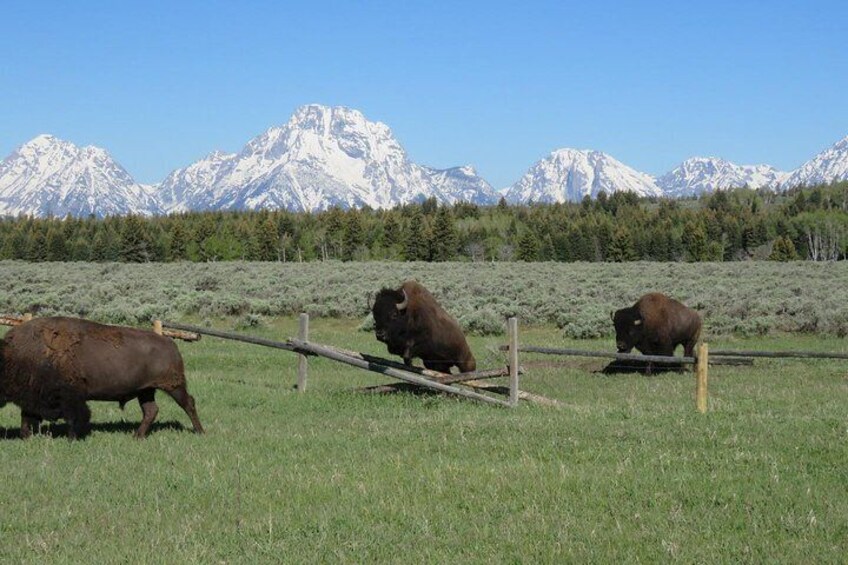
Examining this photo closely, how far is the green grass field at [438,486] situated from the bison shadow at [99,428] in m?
0.06

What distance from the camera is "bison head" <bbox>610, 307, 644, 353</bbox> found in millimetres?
19297

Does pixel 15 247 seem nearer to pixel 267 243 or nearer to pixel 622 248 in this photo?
pixel 267 243

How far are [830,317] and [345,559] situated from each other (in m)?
23.8

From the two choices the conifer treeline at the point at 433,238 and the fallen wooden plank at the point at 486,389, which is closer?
the fallen wooden plank at the point at 486,389

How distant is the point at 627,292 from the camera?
121 ft

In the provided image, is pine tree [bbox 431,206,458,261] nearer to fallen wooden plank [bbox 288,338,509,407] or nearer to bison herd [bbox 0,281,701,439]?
fallen wooden plank [bbox 288,338,509,407]

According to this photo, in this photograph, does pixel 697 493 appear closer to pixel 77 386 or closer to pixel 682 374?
pixel 77 386

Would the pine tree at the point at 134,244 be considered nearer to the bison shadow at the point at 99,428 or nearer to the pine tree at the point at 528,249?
the pine tree at the point at 528,249

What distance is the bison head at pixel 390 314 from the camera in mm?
14562

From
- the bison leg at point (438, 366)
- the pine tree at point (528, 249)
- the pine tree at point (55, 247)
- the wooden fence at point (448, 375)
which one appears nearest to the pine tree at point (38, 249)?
the pine tree at point (55, 247)

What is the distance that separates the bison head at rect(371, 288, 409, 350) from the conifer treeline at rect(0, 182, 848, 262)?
316 feet

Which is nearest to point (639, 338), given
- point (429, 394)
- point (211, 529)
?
point (429, 394)

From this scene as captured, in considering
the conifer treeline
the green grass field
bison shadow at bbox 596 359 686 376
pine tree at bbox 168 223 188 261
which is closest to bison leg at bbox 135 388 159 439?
Result: the green grass field

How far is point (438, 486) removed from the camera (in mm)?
7895
